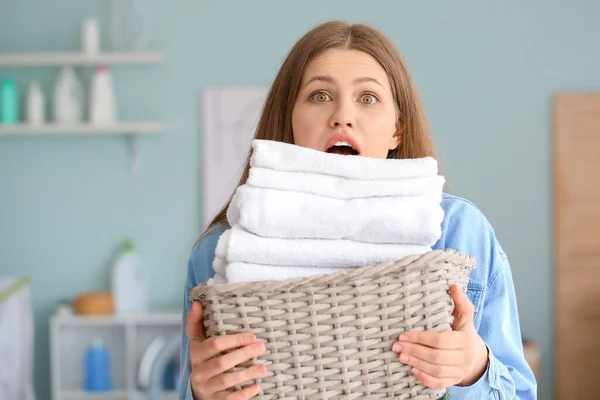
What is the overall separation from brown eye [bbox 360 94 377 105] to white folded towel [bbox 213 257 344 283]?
282mm

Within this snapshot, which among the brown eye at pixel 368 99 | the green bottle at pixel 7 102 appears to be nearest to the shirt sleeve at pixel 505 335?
the brown eye at pixel 368 99

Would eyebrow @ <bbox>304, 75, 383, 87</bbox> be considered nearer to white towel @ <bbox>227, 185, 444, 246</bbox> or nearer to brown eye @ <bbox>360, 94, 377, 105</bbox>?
brown eye @ <bbox>360, 94, 377, 105</bbox>

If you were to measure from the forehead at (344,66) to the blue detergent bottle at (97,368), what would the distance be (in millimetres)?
3041

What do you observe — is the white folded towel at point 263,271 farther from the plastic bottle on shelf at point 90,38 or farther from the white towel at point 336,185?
the plastic bottle on shelf at point 90,38

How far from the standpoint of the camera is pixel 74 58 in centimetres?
385

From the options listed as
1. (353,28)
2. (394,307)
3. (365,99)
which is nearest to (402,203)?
(394,307)

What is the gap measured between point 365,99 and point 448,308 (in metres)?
0.33

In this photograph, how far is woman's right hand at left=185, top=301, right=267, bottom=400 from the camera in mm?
862

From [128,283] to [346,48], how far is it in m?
3.03

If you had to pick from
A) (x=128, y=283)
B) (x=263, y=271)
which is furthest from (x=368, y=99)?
(x=128, y=283)

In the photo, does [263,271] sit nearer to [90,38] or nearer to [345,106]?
[345,106]

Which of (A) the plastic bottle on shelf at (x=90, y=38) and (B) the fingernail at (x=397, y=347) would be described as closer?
(B) the fingernail at (x=397, y=347)

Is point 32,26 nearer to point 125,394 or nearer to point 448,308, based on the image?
point 125,394

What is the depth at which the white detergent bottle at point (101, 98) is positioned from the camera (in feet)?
12.7
